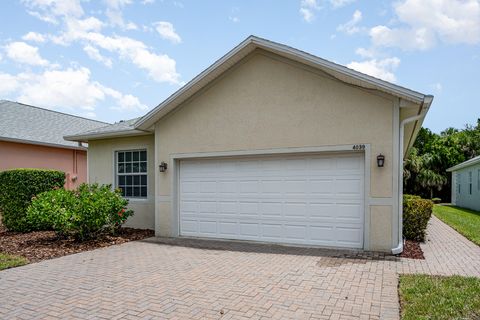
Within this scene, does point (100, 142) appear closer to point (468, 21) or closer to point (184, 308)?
point (184, 308)

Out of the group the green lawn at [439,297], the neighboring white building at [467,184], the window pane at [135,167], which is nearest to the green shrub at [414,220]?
the green lawn at [439,297]

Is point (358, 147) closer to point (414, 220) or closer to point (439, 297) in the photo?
point (414, 220)

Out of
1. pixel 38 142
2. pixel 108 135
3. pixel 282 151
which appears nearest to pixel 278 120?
pixel 282 151

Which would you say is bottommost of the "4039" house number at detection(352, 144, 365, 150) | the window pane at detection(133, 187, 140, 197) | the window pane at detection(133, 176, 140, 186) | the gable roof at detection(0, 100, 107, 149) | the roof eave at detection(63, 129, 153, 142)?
the window pane at detection(133, 187, 140, 197)

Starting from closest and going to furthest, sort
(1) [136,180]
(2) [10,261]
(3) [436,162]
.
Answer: (2) [10,261] < (1) [136,180] < (3) [436,162]

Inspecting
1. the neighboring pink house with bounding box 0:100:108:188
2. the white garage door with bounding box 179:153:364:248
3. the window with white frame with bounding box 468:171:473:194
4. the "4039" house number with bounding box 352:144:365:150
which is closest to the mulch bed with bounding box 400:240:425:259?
the white garage door with bounding box 179:153:364:248

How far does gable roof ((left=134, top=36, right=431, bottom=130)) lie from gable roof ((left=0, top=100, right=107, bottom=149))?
7.82 metres

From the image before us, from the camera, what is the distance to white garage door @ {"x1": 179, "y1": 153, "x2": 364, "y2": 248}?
26.5 feet

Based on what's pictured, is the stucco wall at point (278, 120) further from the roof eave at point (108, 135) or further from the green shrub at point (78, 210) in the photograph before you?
the green shrub at point (78, 210)

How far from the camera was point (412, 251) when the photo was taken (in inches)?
309

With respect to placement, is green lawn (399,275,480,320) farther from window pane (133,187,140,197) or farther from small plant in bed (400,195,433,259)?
window pane (133,187,140,197)

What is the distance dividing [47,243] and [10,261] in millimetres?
1960

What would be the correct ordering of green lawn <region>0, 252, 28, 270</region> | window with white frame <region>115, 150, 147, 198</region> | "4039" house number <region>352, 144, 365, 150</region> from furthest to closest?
1. window with white frame <region>115, 150, 147, 198</region>
2. "4039" house number <region>352, 144, 365, 150</region>
3. green lawn <region>0, 252, 28, 270</region>

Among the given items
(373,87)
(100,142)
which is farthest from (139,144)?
(373,87)
